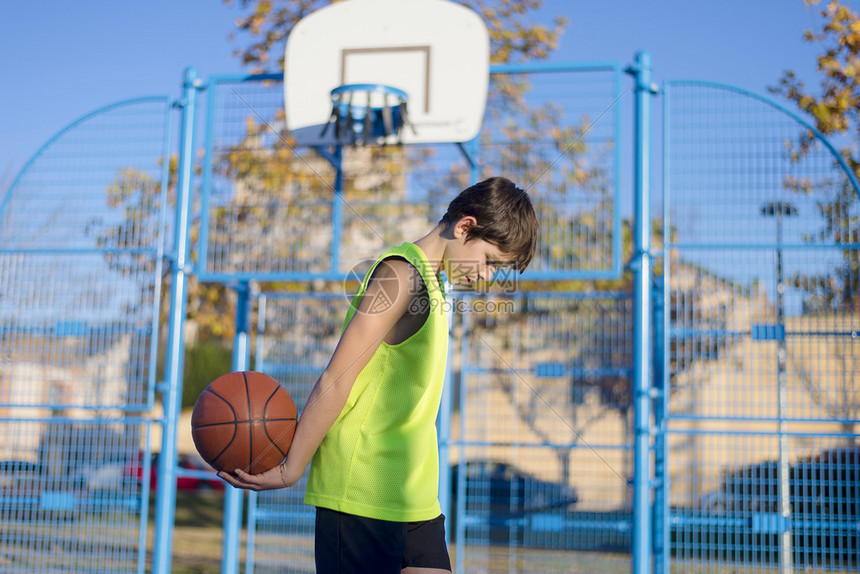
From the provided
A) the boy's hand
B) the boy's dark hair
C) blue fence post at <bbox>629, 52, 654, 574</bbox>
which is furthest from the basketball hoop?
the boy's hand

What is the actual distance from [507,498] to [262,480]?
4408 mm

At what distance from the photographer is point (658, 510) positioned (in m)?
5.64

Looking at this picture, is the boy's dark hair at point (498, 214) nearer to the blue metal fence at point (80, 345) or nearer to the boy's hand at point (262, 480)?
the boy's hand at point (262, 480)

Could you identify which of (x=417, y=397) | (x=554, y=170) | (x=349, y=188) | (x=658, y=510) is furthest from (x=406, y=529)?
(x=349, y=188)

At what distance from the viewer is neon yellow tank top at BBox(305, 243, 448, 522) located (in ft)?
7.78

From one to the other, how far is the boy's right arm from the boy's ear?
238 millimetres

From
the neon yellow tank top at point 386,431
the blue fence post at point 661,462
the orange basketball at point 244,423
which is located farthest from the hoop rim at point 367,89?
the neon yellow tank top at point 386,431

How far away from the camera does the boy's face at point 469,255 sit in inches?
98.2

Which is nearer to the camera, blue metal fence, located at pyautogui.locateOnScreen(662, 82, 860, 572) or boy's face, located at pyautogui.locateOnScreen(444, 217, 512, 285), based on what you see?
boy's face, located at pyautogui.locateOnScreen(444, 217, 512, 285)

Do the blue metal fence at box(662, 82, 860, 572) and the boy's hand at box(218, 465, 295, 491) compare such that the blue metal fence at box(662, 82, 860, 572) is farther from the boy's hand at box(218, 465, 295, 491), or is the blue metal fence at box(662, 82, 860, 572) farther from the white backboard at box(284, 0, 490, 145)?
the boy's hand at box(218, 465, 295, 491)

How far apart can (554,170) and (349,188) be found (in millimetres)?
2243

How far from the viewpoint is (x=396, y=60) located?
22.2ft

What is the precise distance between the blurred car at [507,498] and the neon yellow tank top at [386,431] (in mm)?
3967

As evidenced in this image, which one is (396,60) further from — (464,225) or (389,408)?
(389,408)
